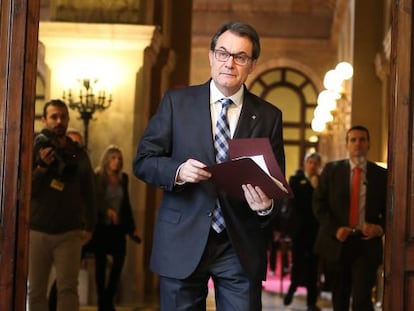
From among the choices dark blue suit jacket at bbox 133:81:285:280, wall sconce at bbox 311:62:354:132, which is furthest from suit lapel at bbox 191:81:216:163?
wall sconce at bbox 311:62:354:132

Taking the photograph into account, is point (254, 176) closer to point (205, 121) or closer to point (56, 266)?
point (205, 121)

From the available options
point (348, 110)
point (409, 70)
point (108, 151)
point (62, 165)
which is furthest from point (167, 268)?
point (348, 110)

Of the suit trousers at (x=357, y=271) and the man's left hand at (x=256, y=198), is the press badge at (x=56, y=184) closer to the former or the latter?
the suit trousers at (x=357, y=271)

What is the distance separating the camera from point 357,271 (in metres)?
7.68

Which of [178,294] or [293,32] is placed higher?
[293,32]

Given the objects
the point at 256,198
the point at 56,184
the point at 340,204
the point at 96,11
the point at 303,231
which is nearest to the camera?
the point at 256,198

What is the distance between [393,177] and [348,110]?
1273cm

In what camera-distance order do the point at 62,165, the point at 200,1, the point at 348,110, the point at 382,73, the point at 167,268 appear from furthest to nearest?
the point at 200,1
the point at 348,110
the point at 382,73
the point at 62,165
the point at 167,268

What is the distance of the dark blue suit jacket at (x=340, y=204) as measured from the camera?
7.82 metres

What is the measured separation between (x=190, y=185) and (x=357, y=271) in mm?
3634

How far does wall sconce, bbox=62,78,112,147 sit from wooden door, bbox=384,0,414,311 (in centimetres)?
711

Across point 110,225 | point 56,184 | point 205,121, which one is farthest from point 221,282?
point 110,225

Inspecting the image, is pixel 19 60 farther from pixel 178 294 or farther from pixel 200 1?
pixel 200 1

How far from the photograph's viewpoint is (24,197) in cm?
454
